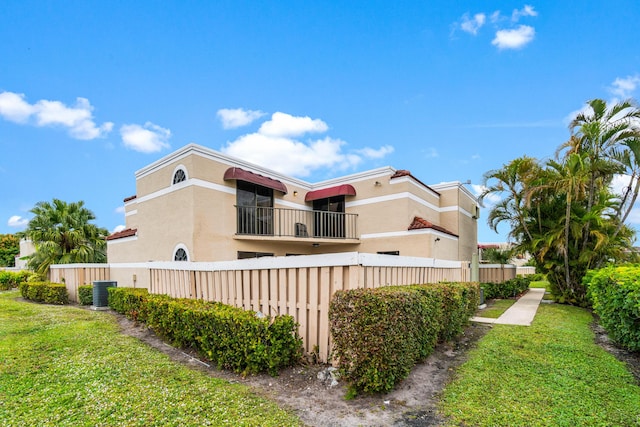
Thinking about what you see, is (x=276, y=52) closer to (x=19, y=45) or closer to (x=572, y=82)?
(x=19, y=45)

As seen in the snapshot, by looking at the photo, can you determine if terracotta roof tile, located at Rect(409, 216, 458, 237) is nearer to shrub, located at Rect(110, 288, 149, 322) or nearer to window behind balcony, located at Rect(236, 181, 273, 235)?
window behind balcony, located at Rect(236, 181, 273, 235)

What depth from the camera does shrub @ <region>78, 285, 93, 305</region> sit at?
13182mm

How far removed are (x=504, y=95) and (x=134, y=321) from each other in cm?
1211

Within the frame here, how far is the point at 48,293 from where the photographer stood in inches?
555

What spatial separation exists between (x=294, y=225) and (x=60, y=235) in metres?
13.6

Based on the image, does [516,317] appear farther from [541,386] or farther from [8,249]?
[8,249]

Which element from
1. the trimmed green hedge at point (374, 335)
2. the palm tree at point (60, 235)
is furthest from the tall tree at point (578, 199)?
the palm tree at point (60, 235)

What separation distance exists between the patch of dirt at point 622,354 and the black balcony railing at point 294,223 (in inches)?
395

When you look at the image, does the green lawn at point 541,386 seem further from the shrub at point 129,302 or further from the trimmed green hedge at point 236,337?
the shrub at point 129,302

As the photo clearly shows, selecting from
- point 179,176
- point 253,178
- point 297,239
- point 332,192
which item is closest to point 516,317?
point 297,239

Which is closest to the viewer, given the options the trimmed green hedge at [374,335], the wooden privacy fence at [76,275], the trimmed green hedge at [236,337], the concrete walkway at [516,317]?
the trimmed green hedge at [374,335]

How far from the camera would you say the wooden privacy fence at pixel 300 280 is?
511cm

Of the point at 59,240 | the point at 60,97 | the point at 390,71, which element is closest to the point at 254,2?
the point at 390,71

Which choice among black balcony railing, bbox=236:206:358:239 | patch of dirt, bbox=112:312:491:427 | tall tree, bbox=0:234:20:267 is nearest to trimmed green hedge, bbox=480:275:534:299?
black balcony railing, bbox=236:206:358:239
